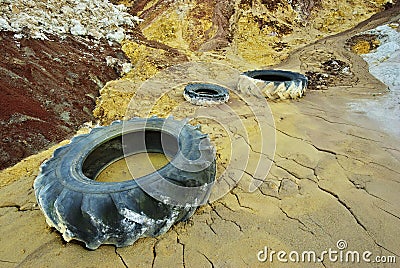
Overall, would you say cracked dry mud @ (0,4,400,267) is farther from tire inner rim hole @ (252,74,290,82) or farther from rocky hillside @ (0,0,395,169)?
tire inner rim hole @ (252,74,290,82)

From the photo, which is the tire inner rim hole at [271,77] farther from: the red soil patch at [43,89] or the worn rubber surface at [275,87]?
the red soil patch at [43,89]

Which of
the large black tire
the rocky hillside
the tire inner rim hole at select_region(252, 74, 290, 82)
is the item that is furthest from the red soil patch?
the tire inner rim hole at select_region(252, 74, 290, 82)

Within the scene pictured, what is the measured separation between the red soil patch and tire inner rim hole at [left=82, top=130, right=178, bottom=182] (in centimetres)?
124

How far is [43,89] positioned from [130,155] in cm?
249

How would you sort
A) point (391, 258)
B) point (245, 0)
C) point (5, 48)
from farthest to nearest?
point (245, 0) → point (5, 48) → point (391, 258)

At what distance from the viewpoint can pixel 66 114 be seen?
14.5 ft

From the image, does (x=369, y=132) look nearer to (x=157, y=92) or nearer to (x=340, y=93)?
(x=340, y=93)

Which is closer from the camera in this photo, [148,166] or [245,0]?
[148,166]

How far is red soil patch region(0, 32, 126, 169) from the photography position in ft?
12.0

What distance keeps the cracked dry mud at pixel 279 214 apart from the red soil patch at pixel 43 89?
0.43m

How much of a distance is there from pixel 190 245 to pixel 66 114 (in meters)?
3.30

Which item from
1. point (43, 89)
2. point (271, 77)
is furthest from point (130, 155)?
point (271, 77)

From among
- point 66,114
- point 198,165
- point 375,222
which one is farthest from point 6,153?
point 375,222

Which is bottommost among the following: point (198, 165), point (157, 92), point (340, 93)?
point (340, 93)
